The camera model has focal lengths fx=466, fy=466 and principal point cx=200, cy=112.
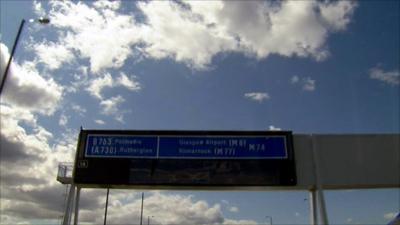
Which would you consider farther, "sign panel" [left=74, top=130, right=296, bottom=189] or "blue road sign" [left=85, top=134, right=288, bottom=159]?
"blue road sign" [left=85, top=134, right=288, bottom=159]

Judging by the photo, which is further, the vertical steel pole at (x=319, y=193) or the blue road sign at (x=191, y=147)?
the vertical steel pole at (x=319, y=193)

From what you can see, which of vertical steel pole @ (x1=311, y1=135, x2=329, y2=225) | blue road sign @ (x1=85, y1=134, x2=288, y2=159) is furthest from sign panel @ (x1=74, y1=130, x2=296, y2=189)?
vertical steel pole @ (x1=311, y1=135, x2=329, y2=225)

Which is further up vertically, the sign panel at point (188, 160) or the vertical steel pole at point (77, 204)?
the sign panel at point (188, 160)

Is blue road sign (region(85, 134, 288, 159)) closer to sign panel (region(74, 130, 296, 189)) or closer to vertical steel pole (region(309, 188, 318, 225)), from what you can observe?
sign panel (region(74, 130, 296, 189))

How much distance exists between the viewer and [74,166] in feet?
69.0

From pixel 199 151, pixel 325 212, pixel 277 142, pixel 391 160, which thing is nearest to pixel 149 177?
pixel 199 151

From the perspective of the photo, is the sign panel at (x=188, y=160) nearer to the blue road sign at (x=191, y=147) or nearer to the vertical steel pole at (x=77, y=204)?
the blue road sign at (x=191, y=147)

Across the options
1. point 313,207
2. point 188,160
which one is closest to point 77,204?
point 188,160

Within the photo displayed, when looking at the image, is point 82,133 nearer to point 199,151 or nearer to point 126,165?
point 126,165

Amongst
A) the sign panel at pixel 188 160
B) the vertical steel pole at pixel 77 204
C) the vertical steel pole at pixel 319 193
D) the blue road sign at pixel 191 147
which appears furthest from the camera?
the vertical steel pole at pixel 77 204

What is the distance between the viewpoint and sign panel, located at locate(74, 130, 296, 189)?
20.3m

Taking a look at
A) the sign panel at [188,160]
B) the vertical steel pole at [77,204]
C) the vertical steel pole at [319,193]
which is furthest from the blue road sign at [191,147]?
the vertical steel pole at [77,204]

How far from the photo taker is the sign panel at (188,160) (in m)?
20.3

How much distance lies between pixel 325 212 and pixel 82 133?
11.7 m
